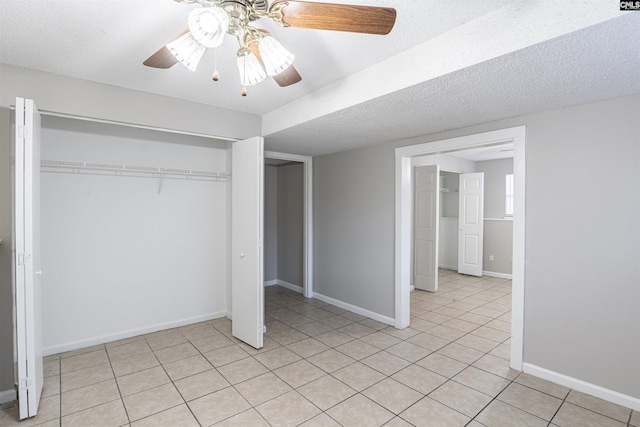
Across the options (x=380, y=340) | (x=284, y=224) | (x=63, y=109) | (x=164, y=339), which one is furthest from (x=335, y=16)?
(x=284, y=224)

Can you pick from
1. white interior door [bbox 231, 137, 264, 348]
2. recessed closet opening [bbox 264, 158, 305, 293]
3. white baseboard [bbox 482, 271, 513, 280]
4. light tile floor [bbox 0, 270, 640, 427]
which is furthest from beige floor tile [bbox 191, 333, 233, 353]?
white baseboard [bbox 482, 271, 513, 280]

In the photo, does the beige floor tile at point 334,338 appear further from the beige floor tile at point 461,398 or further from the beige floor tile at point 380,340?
the beige floor tile at point 461,398

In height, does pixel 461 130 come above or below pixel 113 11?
below

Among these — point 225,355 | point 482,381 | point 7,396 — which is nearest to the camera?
point 7,396

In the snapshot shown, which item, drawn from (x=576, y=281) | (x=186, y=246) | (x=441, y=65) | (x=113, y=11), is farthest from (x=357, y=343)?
(x=113, y=11)

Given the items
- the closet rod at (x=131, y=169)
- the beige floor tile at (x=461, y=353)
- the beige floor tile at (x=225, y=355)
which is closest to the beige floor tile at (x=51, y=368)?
the beige floor tile at (x=225, y=355)

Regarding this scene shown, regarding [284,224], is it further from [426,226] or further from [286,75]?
[286,75]

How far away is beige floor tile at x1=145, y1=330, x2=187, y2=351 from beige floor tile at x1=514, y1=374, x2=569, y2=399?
3.13 metres

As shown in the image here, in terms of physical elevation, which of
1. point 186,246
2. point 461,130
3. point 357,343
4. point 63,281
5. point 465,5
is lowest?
point 357,343

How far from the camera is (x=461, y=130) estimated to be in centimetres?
313

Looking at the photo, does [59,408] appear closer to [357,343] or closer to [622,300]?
[357,343]

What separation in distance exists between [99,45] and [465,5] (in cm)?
215

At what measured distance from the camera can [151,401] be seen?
2.31m

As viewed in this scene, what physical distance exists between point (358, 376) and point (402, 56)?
95.8 inches
